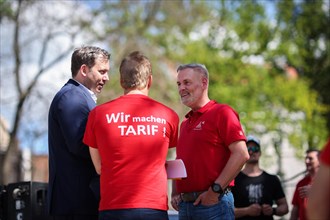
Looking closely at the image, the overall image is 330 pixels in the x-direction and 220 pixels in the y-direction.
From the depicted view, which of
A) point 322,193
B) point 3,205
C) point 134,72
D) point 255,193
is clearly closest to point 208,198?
point 134,72

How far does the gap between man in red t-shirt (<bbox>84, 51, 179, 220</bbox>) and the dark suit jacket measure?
0.33m

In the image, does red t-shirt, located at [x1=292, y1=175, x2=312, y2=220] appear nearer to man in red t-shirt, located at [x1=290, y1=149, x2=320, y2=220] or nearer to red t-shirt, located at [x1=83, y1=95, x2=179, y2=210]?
man in red t-shirt, located at [x1=290, y1=149, x2=320, y2=220]

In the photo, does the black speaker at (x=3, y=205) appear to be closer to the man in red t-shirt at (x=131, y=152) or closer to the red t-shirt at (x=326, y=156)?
the man in red t-shirt at (x=131, y=152)

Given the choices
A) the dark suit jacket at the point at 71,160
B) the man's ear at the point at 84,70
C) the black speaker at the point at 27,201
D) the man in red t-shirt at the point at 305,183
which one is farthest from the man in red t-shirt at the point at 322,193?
the man in red t-shirt at the point at 305,183

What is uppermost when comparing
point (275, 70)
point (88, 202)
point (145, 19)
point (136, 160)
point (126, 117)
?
point (145, 19)

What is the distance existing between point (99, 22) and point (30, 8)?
11.4ft

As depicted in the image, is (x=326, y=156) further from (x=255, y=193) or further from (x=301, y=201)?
(x=301, y=201)

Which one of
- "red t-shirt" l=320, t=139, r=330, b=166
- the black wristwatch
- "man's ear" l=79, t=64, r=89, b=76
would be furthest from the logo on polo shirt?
"red t-shirt" l=320, t=139, r=330, b=166

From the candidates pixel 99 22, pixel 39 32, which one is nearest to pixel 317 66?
pixel 99 22

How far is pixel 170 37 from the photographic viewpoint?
26.6 meters

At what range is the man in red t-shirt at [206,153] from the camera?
15.1 feet

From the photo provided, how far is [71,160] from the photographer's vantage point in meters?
4.51

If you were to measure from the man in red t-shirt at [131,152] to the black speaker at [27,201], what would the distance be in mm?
2260

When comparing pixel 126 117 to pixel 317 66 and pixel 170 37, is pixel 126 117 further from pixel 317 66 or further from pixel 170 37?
pixel 317 66
